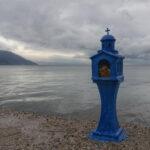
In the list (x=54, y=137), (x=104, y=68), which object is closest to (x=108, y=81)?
(x=104, y=68)

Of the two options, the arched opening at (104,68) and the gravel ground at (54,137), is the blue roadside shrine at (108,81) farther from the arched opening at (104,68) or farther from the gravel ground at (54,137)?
the gravel ground at (54,137)

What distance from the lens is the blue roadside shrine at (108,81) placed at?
1323 centimetres

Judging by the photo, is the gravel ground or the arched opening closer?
the gravel ground

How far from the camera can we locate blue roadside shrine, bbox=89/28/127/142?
43.4 ft

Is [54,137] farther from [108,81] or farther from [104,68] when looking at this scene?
[104,68]

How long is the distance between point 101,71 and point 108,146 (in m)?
3.43

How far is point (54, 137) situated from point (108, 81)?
4137 millimetres

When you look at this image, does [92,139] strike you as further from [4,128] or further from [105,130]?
[4,128]

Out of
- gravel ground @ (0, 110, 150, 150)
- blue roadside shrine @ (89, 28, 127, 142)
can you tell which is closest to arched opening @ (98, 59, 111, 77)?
blue roadside shrine @ (89, 28, 127, 142)

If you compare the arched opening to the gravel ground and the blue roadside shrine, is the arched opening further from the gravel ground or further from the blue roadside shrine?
the gravel ground

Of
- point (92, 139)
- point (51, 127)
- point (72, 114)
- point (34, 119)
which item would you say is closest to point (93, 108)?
point (72, 114)

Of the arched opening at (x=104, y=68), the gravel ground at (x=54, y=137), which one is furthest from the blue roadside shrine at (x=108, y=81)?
the gravel ground at (x=54, y=137)

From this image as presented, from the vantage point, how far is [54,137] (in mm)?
14703

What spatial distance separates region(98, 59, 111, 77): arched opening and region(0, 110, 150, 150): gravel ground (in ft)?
10.6
